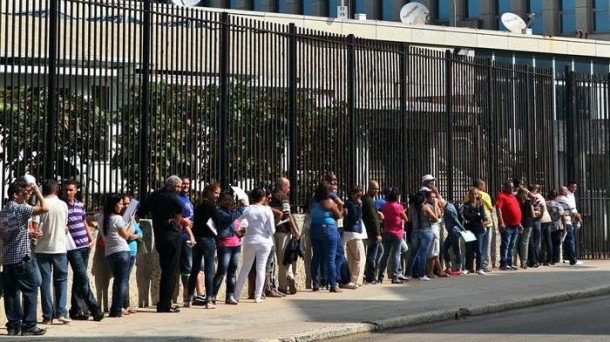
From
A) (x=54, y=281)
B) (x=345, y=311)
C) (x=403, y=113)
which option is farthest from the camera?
(x=403, y=113)

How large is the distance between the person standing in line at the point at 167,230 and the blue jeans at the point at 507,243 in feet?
31.0

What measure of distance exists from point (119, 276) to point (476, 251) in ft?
30.2

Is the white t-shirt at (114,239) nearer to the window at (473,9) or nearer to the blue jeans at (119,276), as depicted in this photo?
the blue jeans at (119,276)

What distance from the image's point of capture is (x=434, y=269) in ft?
74.0

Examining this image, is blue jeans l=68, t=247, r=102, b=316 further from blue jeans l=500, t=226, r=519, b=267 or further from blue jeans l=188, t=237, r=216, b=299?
blue jeans l=500, t=226, r=519, b=267

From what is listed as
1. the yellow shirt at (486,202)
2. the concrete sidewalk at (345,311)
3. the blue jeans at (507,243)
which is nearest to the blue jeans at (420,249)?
the concrete sidewalk at (345,311)

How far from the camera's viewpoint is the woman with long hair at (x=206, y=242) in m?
17.1

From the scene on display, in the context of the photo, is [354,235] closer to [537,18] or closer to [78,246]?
[78,246]

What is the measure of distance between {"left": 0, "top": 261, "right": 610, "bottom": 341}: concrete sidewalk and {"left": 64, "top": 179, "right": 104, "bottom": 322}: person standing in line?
311 mm

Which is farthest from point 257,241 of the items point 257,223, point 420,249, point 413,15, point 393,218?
point 413,15

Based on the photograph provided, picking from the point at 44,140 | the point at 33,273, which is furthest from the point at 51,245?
the point at 44,140

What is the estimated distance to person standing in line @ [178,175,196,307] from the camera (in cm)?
1664

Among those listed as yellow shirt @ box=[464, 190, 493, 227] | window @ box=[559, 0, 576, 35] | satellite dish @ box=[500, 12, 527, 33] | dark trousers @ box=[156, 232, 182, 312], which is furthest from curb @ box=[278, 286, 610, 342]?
window @ box=[559, 0, 576, 35]

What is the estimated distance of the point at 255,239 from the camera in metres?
17.8
